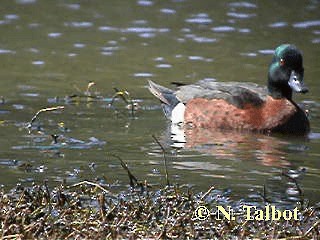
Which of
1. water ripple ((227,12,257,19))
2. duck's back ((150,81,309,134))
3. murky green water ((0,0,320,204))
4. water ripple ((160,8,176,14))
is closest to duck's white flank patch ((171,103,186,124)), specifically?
duck's back ((150,81,309,134))

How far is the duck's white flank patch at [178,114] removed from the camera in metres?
12.5

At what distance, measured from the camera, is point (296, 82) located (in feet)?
39.9

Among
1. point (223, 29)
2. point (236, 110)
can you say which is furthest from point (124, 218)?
point (223, 29)

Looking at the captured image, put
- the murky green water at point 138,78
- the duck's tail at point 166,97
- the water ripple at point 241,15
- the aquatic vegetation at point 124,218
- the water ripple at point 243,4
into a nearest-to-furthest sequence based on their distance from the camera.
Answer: the aquatic vegetation at point 124,218 → the murky green water at point 138,78 → the duck's tail at point 166,97 → the water ripple at point 241,15 → the water ripple at point 243,4

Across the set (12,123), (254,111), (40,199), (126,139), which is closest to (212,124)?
(254,111)

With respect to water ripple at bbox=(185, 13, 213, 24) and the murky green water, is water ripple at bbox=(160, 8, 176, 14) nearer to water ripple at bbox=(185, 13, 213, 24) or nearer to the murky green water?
the murky green water

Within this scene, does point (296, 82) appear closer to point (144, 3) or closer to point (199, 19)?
point (199, 19)

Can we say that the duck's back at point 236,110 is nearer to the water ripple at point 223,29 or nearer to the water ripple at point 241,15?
the water ripple at point 223,29

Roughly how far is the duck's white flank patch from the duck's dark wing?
0.09 m

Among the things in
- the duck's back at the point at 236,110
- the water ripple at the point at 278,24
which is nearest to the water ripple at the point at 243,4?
the water ripple at the point at 278,24

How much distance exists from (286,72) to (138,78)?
2.54 metres

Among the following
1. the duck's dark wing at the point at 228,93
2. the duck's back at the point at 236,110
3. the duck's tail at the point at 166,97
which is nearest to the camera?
the duck's back at the point at 236,110

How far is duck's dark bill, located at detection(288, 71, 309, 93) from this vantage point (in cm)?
1209

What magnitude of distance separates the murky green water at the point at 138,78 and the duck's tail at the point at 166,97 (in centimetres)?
13
